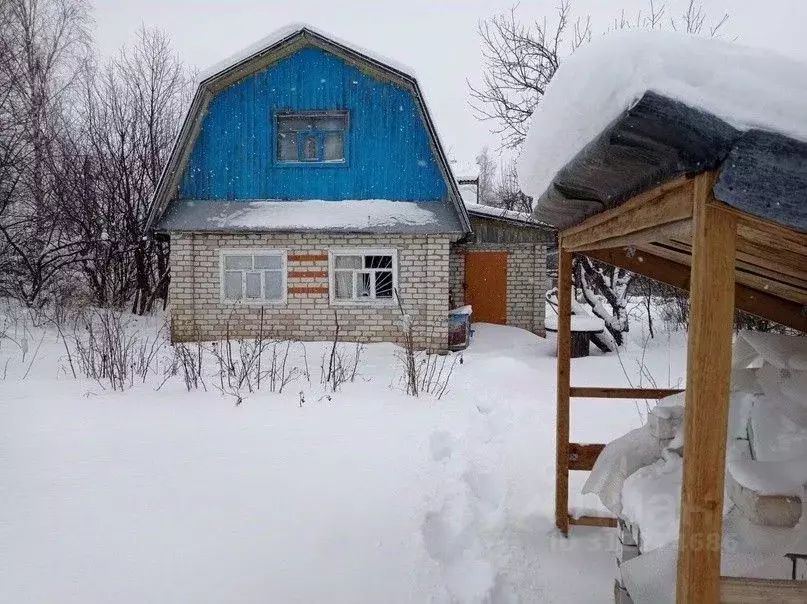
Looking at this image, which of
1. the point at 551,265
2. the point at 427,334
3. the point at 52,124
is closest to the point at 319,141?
the point at 427,334

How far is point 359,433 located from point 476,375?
3794 mm

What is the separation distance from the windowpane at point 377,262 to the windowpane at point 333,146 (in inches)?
84.1

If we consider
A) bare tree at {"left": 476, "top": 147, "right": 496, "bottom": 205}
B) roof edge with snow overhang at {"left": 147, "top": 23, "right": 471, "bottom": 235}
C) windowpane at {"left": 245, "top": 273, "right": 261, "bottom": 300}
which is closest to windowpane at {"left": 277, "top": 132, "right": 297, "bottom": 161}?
roof edge with snow overhang at {"left": 147, "top": 23, "right": 471, "bottom": 235}

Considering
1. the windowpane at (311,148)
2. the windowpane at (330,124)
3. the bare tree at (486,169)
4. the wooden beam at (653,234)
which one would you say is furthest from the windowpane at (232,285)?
the bare tree at (486,169)

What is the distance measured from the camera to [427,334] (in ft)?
34.4

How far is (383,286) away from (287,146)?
345 centimetres

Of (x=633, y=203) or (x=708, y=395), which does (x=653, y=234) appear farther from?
(x=708, y=395)

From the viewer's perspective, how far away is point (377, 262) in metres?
10.7

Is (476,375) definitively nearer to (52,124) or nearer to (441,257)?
(441,257)

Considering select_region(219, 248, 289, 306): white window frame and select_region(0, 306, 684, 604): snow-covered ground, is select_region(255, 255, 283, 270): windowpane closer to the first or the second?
select_region(219, 248, 289, 306): white window frame

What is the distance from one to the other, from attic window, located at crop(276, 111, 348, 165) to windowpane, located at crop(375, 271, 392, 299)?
2.50 meters

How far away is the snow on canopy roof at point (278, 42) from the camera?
32.9 ft

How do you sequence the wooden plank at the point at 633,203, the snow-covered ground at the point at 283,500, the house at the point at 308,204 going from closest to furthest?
the wooden plank at the point at 633,203, the snow-covered ground at the point at 283,500, the house at the point at 308,204

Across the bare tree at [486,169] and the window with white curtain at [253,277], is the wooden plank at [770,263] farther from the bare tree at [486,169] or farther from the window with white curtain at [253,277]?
the bare tree at [486,169]
